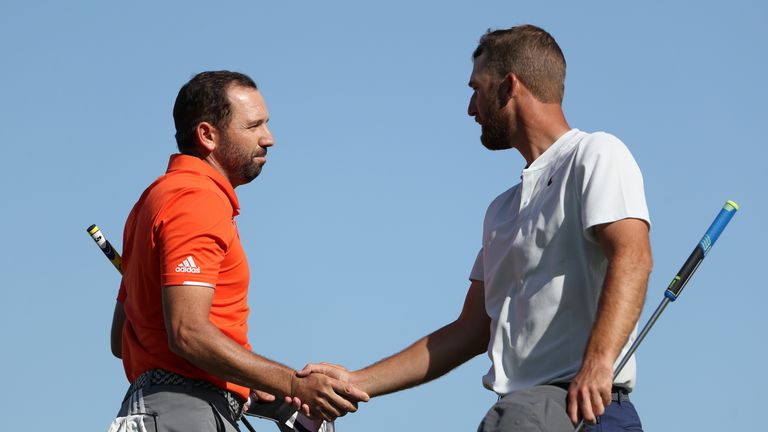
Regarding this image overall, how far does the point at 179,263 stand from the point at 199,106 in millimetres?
1328

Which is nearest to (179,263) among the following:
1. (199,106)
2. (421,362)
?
(199,106)

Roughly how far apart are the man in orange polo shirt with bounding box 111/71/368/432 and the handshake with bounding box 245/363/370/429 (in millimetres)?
13

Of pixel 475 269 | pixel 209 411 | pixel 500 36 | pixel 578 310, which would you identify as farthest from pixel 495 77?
pixel 209 411

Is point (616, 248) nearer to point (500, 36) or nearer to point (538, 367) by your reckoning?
point (538, 367)

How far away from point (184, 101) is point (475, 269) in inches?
80.0

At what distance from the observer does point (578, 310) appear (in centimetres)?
614

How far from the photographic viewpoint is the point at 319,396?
7664mm

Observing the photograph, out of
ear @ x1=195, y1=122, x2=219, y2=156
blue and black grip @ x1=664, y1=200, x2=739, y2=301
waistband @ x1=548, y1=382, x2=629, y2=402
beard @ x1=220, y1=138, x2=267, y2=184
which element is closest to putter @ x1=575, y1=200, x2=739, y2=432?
blue and black grip @ x1=664, y1=200, x2=739, y2=301

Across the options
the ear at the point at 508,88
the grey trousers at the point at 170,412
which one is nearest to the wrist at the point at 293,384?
the grey trousers at the point at 170,412

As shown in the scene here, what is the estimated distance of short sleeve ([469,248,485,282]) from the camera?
23.7ft

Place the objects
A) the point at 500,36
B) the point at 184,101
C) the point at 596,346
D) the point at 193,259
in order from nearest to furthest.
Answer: the point at 596,346 < the point at 193,259 < the point at 500,36 < the point at 184,101

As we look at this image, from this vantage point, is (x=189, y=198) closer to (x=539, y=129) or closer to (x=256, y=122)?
(x=256, y=122)

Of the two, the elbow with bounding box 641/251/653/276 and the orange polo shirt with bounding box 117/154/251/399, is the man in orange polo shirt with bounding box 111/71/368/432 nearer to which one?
the orange polo shirt with bounding box 117/154/251/399

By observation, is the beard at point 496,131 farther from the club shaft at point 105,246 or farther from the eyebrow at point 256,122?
the club shaft at point 105,246
